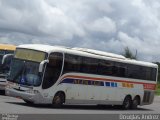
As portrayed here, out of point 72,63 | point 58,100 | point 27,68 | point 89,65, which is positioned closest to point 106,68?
point 89,65

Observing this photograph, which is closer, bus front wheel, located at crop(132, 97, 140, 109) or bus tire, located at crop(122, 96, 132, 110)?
bus tire, located at crop(122, 96, 132, 110)

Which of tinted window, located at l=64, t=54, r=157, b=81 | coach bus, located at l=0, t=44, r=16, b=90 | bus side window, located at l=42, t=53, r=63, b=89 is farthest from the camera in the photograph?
coach bus, located at l=0, t=44, r=16, b=90

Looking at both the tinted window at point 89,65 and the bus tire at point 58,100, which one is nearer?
the bus tire at point 58,100

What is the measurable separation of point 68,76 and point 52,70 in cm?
122

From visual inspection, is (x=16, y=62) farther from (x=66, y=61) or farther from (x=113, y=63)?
(x=113, y=63)

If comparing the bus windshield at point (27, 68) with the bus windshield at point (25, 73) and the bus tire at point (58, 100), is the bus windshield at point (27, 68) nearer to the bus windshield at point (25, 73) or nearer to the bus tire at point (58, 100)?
the bus windshield at point (25, 73)

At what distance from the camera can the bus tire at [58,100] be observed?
22006mm

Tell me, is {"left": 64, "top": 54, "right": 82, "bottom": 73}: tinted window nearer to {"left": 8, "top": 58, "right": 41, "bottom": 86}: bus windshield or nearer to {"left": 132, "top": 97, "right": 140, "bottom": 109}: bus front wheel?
{"left": 8, "top": 58, "right": 41, "bottom": 86}: bus windshield

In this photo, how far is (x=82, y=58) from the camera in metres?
23.1

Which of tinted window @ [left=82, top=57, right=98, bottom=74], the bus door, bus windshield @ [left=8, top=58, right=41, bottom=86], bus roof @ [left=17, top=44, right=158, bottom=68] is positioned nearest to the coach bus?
bus roof @ [left=17, top=44, right=158, bottom=68]

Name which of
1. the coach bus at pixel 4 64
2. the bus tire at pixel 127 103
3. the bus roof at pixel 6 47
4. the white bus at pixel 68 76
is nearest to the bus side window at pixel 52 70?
the white bus at pixel 68 76

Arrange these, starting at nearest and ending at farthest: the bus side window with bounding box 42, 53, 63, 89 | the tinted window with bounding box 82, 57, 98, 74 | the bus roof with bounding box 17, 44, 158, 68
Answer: the bus side window with bounding box 42, 53, 63, 89 → the bus roof with bounding box 17, 44, 158, 68 → the tinted window with bounding box 82, 57, 98, 74

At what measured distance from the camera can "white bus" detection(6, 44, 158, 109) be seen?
21122mm

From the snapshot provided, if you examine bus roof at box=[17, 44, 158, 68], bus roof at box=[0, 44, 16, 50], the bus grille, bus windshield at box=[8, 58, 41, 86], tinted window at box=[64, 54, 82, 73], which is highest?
bus roof at box=[0, 44, 16, 50]
